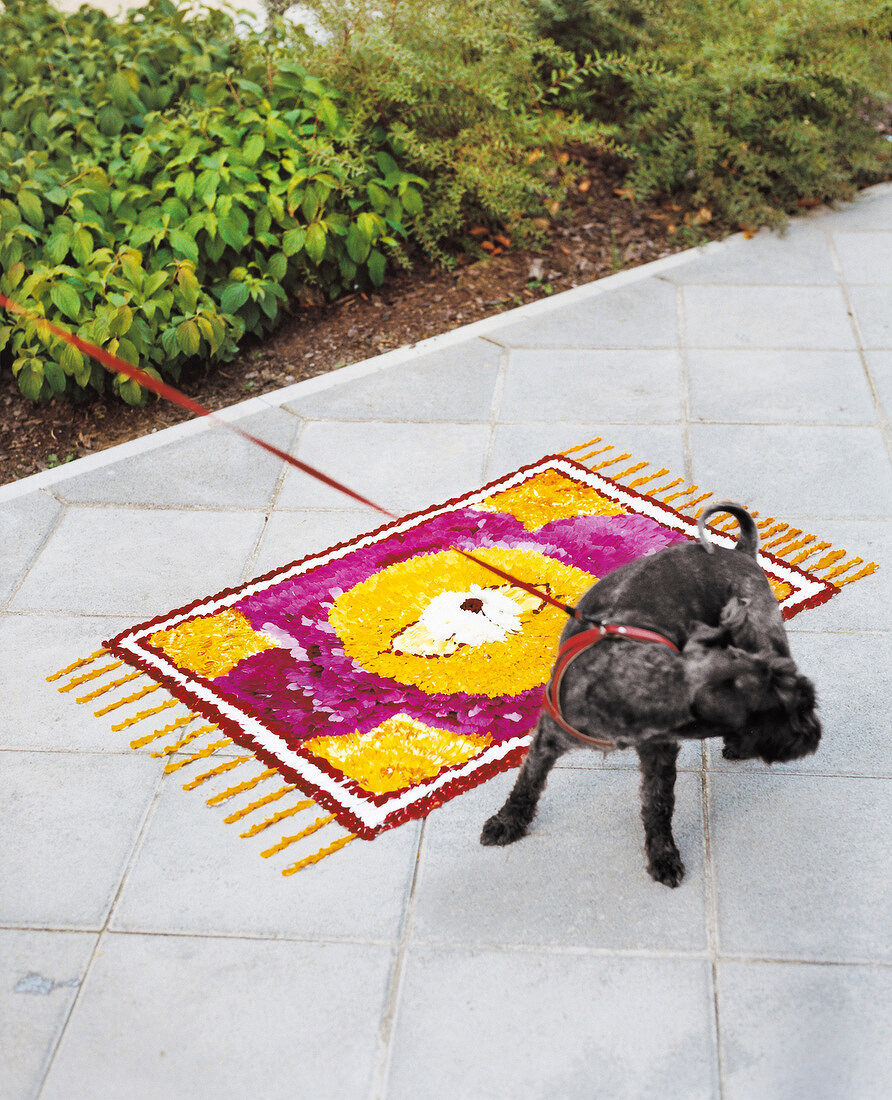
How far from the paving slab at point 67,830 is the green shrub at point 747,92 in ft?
17.0

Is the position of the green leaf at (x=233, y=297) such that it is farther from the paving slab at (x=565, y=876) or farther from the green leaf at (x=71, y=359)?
the paving slab at (x=565, y=876)

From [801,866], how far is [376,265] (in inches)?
165

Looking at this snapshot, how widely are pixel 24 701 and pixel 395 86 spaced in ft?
13.3

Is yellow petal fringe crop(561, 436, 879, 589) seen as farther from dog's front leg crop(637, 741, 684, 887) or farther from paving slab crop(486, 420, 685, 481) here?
dog's front leg crop(637, 741, 684, 887)

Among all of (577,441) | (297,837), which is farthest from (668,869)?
(577,441)

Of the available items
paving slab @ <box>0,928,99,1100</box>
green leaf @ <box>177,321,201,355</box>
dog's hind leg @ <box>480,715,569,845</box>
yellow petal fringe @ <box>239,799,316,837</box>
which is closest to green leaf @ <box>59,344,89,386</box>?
green leaf @ <box>177,321,201,355</box>

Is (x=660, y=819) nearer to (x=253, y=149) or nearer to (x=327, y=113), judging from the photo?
(x=253, y=149)

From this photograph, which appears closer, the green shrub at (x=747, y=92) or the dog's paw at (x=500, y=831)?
the dog's paw at (x=500, y=831)

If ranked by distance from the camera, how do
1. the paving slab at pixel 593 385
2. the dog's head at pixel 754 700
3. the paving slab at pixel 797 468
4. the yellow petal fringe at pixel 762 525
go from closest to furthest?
the dog's head at pixel 754 700 → the yellow petal fringe at pixel 762 525 → the paving slab at pixel 797 468 → the paving slab at pixel 593 385

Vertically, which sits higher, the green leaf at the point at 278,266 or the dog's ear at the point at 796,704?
the green leaf at the point at 278,266

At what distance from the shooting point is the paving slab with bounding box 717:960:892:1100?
2.51m

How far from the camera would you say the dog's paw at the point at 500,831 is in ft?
10.3

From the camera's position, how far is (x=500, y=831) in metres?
3.13

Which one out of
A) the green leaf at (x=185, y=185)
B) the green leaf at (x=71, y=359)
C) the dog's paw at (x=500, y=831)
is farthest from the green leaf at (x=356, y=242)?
the dog's paw at (x=500, y=831)
